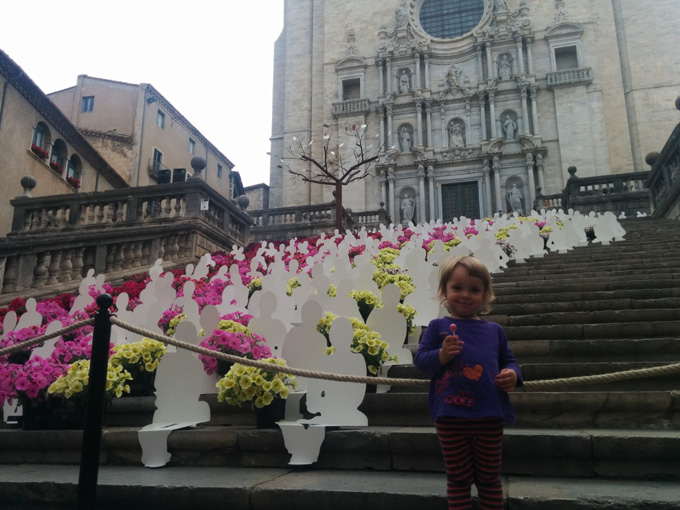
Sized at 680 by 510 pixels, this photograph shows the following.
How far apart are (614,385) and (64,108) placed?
33.7 meters

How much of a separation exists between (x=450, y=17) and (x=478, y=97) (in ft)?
21.7

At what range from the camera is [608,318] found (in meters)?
5.19

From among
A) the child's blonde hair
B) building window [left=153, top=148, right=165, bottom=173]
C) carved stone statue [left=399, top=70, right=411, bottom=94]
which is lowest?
the child's blonde hair

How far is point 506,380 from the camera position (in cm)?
223

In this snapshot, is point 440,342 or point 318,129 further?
point 318,129

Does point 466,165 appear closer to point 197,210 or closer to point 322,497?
point 197,210

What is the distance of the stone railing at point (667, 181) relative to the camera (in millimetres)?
13005

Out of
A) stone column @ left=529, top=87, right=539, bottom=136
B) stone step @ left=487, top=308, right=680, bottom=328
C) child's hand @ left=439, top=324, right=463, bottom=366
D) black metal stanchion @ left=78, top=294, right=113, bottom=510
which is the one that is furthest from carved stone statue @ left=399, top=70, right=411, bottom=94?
child's hand @ left=439, top=324, right=463, bottom=366

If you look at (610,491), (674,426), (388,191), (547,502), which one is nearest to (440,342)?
(547,502)

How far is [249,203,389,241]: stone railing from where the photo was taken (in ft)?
62.4

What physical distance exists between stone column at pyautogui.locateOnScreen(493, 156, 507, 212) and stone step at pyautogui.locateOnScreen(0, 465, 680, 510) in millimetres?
25398

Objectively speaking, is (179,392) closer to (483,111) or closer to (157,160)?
(483,111)

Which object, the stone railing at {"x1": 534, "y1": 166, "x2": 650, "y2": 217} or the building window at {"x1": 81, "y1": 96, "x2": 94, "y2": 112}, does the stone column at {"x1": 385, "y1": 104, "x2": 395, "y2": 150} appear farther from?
the building window at {"x1": 81, "y1": 96, "x2": 94, "y2": 112}

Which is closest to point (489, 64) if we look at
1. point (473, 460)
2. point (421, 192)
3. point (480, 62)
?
point (480, 62)
